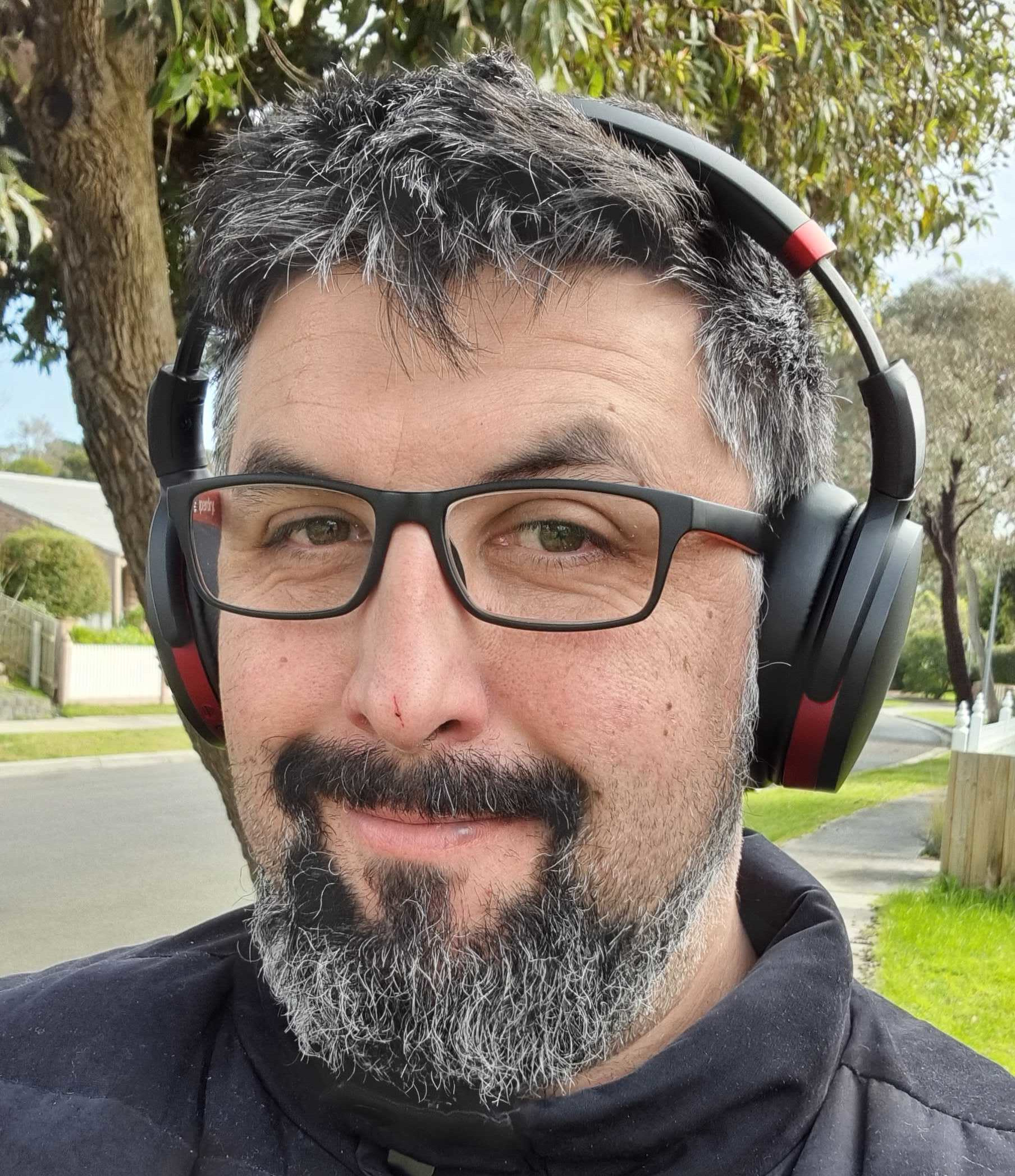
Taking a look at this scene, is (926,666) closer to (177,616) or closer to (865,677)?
(865,677)

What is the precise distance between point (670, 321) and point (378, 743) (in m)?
0.63

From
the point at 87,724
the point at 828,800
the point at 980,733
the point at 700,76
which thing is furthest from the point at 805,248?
the point at 87,724

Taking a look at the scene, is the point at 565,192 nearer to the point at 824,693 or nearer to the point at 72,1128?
the point at 824,693

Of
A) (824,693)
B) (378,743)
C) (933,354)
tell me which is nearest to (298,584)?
(378,743)

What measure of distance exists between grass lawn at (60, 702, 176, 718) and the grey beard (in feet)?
61.7

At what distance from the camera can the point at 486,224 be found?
1282 millimetres

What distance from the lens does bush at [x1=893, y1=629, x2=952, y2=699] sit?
130ft

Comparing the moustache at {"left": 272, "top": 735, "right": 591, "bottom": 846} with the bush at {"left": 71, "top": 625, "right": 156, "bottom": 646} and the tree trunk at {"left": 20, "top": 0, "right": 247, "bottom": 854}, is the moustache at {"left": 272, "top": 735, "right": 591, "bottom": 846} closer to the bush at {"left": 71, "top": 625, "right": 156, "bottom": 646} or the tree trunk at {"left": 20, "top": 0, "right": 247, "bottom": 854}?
the tree trunk at {"left": 20, "top": 0, "right": 247, "bottom": 854}

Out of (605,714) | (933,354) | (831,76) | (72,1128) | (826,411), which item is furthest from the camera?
(933,354)

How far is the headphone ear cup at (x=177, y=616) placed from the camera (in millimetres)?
1596

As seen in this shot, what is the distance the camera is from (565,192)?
4.22 feet

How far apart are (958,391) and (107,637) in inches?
634

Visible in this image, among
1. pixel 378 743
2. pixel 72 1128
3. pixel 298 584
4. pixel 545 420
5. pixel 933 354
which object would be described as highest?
pixel 933 354

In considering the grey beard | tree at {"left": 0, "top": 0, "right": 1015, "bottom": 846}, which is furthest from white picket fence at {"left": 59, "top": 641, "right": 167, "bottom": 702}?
the grey beard
